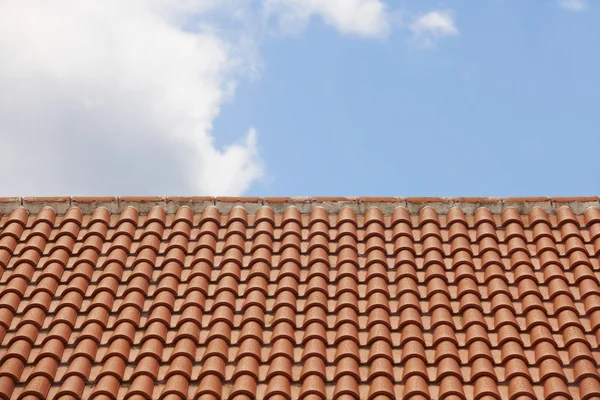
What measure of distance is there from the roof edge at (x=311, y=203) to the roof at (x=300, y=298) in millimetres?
20

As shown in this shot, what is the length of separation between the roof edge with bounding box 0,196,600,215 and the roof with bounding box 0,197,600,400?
0.02m

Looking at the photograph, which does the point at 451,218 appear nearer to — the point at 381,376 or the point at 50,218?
the point at 381,376

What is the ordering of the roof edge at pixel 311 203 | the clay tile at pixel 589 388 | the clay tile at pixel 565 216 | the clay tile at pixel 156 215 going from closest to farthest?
the clay tile at pixel 589 388 < the clay tile at pixel 565 216 < the clay tile at pixel 156 215 < the roof edge at pixel 311 203

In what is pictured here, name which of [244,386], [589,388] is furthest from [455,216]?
[244,386]

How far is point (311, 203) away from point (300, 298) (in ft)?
6.82

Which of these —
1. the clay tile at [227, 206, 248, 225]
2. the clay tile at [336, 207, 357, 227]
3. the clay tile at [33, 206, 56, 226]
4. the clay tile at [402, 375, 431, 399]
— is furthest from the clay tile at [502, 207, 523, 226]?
the clay tile at [33, 206, 56, 226]

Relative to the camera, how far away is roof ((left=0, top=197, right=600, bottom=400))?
9.27m

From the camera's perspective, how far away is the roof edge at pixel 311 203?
40.0ft

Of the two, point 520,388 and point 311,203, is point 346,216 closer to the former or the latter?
point 311,203

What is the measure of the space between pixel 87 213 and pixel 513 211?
17.5ft

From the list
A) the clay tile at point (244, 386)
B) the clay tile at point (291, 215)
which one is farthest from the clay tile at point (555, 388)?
the clay tile at point (291, 215)

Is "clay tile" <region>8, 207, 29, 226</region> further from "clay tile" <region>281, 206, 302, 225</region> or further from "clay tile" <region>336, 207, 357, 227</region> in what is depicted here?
"clay tile" <region>336, 207, 357, 227</region>

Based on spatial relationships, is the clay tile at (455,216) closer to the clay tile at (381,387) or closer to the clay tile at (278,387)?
the clay tile at (381,387)

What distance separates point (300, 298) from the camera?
10.6 meters
